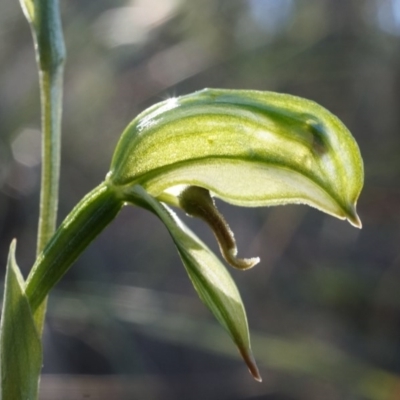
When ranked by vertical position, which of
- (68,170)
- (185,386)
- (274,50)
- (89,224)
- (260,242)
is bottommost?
(185,386)

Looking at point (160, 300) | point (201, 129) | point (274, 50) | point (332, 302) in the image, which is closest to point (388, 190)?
point (332, 302)

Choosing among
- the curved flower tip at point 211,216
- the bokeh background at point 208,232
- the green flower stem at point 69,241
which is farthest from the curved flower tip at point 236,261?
the bokeh background at point 208,232

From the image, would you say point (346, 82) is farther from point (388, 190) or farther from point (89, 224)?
point (89, 224)

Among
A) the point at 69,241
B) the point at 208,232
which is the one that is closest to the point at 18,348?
the point at 69,241

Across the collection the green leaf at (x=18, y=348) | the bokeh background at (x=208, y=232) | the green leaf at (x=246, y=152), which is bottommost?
the bokeh background at (x=208, y=232)

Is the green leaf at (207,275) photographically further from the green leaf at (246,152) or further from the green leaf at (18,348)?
the green leaf at (18,348)

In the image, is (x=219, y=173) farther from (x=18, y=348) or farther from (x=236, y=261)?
(x=18, y=348)
